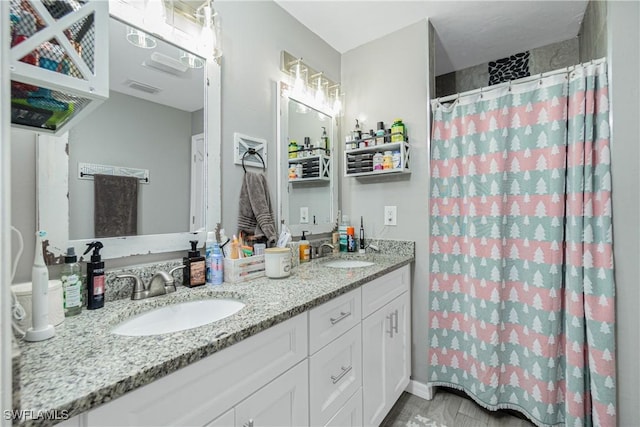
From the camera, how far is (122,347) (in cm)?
70

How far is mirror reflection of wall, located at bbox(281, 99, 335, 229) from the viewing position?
1866mm

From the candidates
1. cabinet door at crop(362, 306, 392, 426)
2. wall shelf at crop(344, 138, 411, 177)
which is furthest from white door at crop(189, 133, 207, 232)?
wall shelf at crop(344, 138, 411, 177)

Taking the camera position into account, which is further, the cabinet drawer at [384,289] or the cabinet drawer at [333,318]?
the cabinet drawer at [384,289]

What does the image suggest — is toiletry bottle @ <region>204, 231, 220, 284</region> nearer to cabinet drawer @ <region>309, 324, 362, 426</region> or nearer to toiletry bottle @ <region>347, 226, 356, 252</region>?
cabinet drawer @ <region>309, 324, 362, 426</region>

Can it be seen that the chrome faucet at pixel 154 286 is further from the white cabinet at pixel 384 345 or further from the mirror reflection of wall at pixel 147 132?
the white cabinet at pixel 384 345

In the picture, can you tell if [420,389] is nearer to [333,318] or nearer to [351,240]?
[351,240]

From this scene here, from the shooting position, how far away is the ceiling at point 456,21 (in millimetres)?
1778

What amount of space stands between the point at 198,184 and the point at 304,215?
78 cm

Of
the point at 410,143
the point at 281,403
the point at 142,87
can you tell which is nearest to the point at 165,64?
the point at 142,87

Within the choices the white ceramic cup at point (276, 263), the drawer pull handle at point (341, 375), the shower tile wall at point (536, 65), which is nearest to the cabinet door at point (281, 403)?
the drawer pull handle at point (341, 375)

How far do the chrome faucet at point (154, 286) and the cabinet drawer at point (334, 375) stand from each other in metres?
0.61

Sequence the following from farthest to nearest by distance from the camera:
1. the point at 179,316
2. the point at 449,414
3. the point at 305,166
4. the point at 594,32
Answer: the point at 305,166 → the point at 449,414 → the point at 594,32 → the point at 179,316

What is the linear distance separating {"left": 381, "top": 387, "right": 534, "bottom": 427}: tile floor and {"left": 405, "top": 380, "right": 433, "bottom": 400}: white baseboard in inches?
1.0

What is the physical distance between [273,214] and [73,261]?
3.09 feet
